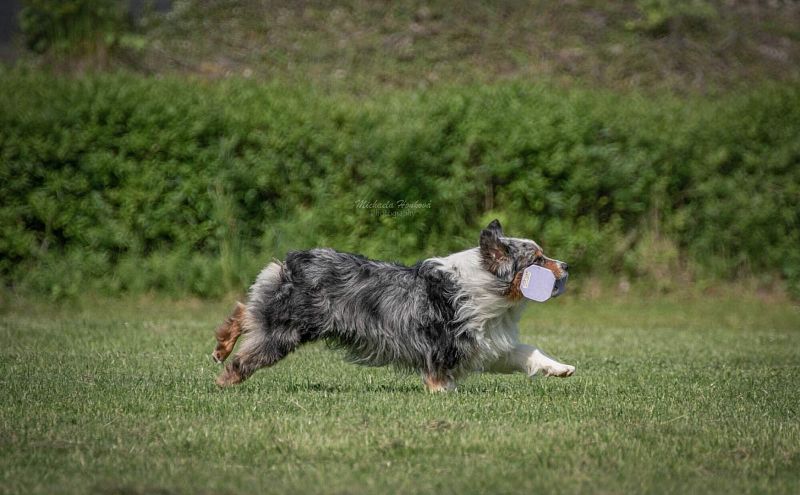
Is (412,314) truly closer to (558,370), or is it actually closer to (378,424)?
(558,370)

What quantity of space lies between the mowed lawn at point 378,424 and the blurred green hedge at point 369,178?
11.0ft

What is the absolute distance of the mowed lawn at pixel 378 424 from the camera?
5.36 metres

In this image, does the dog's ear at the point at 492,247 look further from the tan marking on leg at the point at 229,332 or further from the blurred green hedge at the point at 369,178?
the blurred green hedge at the point at 369,178

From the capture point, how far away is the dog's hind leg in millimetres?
7812

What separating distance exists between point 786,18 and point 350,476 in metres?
19.6

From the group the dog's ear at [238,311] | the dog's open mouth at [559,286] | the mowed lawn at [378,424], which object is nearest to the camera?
the mowed lawn at [378,424]

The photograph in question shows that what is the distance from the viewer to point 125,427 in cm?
642

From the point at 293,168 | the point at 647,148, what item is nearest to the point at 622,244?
the point at 647,148

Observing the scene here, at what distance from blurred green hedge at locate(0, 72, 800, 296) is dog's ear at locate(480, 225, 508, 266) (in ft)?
21.4

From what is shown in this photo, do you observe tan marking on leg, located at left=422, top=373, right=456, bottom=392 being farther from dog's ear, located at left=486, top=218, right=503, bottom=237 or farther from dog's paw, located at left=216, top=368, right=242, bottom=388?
dog's paw, located at left=216, top=368, right=242, bottom=388

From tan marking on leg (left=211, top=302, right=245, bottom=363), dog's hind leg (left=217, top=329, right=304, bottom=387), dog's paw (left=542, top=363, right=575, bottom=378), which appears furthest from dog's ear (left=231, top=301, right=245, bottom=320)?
dog's paw (left=542, top=363, right=575, bottom=378)

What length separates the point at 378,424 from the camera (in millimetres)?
6531

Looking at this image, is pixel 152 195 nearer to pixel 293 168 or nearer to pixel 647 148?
pixel 293 168

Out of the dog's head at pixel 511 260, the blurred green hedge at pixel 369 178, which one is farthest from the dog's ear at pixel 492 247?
the blurred green hedge at pixel 369 178
